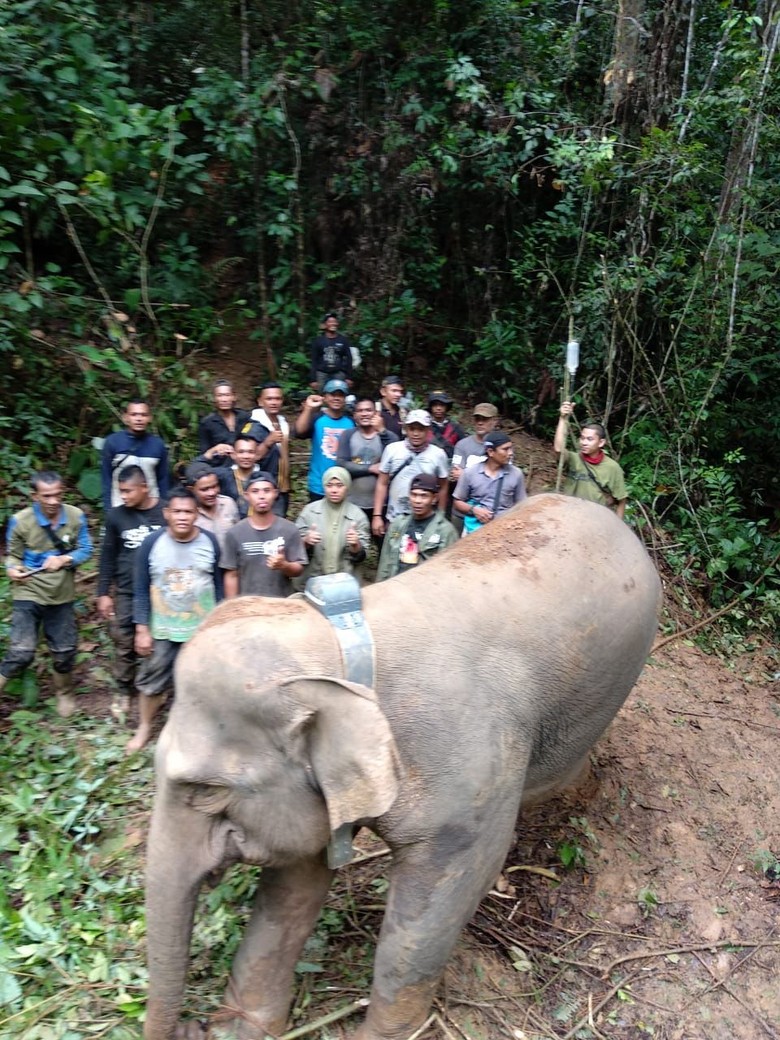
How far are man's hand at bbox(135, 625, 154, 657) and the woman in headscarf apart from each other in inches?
38.1

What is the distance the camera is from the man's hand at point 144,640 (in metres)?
4.66

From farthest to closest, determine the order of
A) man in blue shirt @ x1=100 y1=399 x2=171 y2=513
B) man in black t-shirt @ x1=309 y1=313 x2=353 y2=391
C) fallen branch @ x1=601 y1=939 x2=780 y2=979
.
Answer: man in black t-shirt @ x1=309 y1=313 x2=353 y2=391 → man in blue shirt @ x1=100 y1=399 x2=171 y2=513 → fallen branch @ x1=601 y1=939 x2=780 y2=979

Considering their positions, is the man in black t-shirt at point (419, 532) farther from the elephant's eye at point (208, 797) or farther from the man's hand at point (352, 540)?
the elephant's eye at point (208, 797)

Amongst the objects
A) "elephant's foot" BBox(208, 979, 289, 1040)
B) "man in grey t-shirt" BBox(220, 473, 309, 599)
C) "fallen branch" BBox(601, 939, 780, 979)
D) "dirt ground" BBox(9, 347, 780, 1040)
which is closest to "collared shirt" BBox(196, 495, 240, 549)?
"man in grey t-shirt" BBox(220, 473, 309, 599)

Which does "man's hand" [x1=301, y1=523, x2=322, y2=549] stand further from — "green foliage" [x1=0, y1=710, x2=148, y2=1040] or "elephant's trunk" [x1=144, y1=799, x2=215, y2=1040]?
"elephant's trunk" [x1=144, y1=799, x2=215, y2=1040]

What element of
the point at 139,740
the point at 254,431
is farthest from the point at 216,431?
the point at 139,740

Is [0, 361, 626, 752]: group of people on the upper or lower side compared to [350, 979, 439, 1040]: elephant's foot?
upper

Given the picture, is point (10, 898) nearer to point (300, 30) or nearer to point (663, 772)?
point (663, 772)

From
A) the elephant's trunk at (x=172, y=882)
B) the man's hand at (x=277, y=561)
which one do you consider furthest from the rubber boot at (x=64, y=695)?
the elephant's trunk at (x=172, y=882)

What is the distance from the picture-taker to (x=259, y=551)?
4613 mm

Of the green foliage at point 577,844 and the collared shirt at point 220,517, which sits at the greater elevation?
the collared shirt at point 220,517

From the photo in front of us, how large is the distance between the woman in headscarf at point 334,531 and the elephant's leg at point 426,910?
2.25 metres

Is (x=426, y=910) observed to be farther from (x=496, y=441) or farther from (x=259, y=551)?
(x=496, y=441)

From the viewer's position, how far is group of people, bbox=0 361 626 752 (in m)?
4.60
